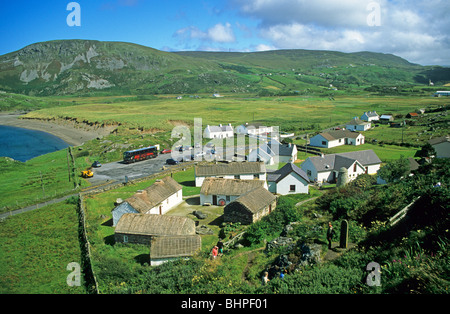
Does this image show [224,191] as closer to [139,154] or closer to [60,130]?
[139,154]

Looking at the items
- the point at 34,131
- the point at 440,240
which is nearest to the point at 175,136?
the point at 34,131

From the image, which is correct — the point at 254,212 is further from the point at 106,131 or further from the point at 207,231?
the point at 106,131

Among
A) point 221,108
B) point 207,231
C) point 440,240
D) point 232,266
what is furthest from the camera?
point 221,108

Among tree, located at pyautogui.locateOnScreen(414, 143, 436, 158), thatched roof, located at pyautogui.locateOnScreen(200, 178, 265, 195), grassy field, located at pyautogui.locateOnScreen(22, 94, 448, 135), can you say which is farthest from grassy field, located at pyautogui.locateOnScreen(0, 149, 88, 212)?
tree, located at pyautogui.locateOnScreen(414, 143, 436, 158)

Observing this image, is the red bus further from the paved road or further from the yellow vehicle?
the yellow vehicle

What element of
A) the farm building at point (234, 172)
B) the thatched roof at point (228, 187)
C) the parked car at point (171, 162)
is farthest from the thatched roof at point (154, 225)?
the parked car at point (171, 162)

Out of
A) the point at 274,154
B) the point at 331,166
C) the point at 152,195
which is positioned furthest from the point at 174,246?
the point at 274,154
